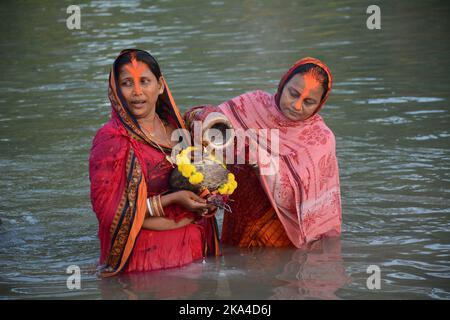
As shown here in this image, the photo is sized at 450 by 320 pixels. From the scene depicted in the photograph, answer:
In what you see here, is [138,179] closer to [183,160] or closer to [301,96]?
[183,160]

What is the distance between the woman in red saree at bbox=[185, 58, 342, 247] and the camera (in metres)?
6.45

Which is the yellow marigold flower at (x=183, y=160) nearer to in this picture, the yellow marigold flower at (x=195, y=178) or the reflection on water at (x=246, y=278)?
the yellow marigold flower at (x=195, y=178)

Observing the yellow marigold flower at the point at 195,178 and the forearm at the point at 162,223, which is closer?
the yellow marigold flower at the point at 195,178

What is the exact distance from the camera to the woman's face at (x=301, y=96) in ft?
20.9

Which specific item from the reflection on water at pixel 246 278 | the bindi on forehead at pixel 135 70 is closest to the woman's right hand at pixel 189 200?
the reflection on water at pixel 246 278

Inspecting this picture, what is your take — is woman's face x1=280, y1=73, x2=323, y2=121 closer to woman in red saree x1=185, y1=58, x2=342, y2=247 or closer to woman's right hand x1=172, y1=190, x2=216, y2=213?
woman in red saree x1=185, y1=58, x2=342, y2=247

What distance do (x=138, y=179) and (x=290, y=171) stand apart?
1.54 metres

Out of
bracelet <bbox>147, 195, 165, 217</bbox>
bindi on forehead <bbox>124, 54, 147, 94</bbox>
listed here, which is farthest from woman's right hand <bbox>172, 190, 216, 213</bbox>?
bindi on forehead <bbox>124, 54, 147, 94</bbox>

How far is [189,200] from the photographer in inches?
220

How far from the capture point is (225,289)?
6078 mm

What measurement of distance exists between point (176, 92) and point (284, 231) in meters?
6.28

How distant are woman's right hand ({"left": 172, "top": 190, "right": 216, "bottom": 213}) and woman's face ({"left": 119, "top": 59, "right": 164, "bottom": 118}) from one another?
2.10 feet

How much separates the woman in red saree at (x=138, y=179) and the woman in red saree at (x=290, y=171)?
0.82 metres
